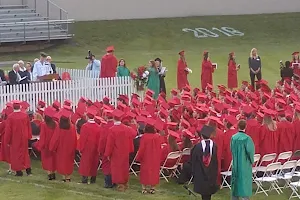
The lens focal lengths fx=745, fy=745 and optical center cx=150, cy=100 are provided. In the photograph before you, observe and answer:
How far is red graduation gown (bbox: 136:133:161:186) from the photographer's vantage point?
14.7 m

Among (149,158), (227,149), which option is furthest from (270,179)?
(149,158)

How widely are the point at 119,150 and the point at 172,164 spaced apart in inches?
54.4

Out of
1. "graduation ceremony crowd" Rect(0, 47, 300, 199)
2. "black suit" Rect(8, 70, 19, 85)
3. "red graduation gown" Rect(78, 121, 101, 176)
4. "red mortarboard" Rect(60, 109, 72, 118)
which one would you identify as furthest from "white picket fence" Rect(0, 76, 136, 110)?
"red graduation gown" Rect(78, 121, 101, 176)

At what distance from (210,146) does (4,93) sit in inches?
366

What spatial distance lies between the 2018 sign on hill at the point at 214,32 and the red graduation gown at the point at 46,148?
25.4m

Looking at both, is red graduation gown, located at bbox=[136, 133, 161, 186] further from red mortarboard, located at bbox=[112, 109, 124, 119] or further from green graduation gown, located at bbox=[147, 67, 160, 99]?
green graduation gown, located at bbox=[147, 67, 160, 99]

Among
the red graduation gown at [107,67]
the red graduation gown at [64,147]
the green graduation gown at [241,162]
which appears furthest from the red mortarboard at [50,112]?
the red graduation gown at [107,67]

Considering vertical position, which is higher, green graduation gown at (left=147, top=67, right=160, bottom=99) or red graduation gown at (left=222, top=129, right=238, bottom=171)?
green graduation gown at (left=147, top=67, right=160, bottom=99)

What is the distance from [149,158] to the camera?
582 inches

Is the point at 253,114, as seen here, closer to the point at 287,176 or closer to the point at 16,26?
the point at 287,176

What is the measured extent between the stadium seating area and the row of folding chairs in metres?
21.0

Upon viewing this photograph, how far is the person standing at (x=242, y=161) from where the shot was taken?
1311 cm

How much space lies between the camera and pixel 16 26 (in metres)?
36.2

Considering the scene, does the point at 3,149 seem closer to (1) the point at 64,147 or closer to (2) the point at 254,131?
(1) the point at 64,147
